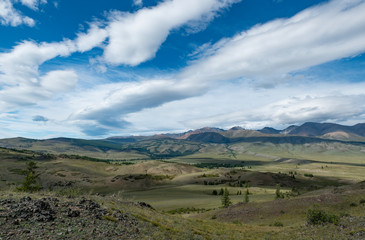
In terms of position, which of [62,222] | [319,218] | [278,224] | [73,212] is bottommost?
[278,224]

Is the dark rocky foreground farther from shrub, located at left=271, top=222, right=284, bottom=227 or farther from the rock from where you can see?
shrub, located at left=271, top=222, right=284, bottom=227

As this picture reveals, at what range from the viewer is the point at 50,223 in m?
15.2

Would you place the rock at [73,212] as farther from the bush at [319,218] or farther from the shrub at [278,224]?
the shrub at [278,224]

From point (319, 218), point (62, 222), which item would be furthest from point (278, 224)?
point (62, 222)

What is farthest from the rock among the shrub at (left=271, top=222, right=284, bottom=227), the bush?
the shrub at (left=271, top=222, right=284, bottom=227)

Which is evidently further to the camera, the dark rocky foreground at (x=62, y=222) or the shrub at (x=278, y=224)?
the shrub at (x=278, y=224)

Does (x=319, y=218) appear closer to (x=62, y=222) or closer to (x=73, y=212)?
(x=73, y=212)

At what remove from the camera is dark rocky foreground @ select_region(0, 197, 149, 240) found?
13688 mm

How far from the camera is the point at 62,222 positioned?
15906 millimetres

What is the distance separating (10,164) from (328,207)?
20121 centimetres

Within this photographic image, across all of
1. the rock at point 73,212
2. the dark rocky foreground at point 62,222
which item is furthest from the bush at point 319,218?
the rock at point 73,212

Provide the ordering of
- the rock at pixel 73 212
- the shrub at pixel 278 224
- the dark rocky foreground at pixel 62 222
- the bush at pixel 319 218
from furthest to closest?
the shrub at pixel 278 224
the bush at pixel 319 218
the rock at pixel 73 212
the dark rocky foreground at pixel 62 222

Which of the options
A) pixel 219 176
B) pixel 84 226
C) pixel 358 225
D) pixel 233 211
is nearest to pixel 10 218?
pixel 84 226

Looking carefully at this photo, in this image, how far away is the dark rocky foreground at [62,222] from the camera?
539 inches
